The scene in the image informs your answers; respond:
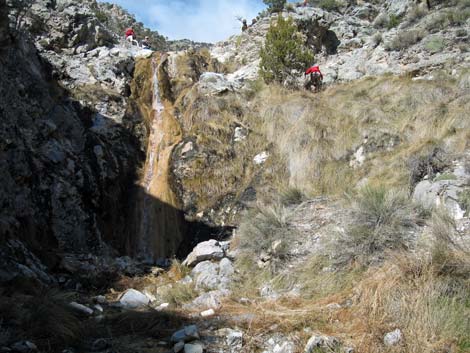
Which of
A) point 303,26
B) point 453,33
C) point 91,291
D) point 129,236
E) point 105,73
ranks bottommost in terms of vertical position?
point 91,291

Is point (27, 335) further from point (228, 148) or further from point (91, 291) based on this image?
point (228, 148)

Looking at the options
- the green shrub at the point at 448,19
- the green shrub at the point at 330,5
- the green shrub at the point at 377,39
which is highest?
the green shrub at the point at 330,5

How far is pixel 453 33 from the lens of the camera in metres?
13.0

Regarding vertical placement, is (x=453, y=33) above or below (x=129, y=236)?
above

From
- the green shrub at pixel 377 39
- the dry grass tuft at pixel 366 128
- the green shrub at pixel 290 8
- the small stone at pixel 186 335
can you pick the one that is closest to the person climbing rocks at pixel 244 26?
the green shrub at pixel 290 8

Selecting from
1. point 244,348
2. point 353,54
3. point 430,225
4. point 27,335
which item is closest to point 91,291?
point 27,335

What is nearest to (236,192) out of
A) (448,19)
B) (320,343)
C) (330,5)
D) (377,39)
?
(320,343)

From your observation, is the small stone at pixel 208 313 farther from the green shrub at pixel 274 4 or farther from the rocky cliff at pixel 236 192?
the green shrub at pixel 274 4

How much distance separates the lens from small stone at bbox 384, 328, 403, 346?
139 inches

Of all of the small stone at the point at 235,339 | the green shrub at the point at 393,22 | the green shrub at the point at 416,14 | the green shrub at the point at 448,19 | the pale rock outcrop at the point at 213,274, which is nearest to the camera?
the small stone at the point at 235,339

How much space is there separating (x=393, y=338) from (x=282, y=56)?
1130 centimetres

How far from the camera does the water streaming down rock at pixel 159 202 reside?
948 cm

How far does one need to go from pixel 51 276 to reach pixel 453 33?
1317cm

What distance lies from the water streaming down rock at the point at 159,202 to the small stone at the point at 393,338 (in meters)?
6.14
